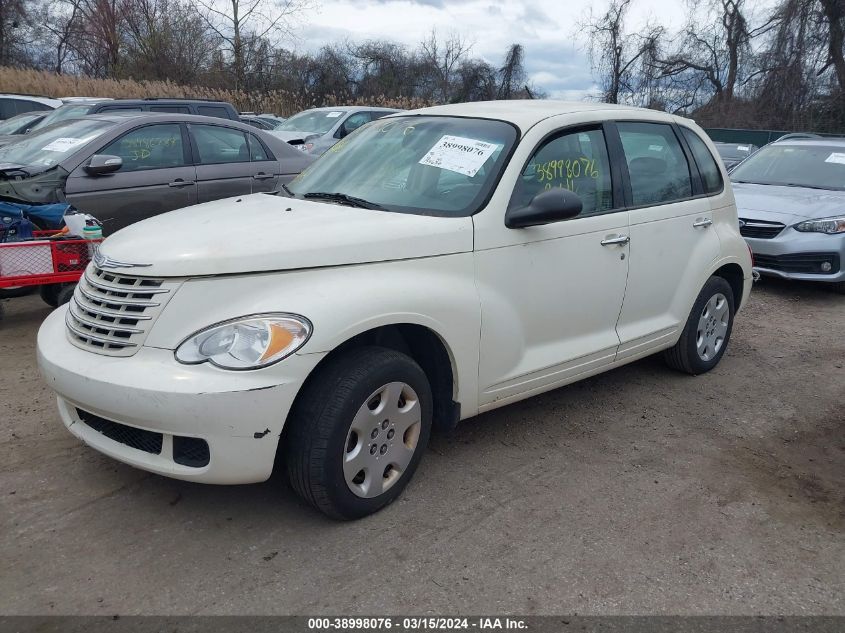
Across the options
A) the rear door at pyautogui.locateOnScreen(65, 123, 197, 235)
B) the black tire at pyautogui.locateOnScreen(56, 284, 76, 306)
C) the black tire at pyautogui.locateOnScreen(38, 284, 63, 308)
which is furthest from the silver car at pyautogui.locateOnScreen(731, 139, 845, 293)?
the black tire at pyautogui.locateOnScreen(38, 284, 63, 308)

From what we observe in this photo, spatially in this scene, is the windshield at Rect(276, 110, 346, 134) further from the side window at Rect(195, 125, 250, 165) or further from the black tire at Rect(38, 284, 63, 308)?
the black tire at Rect(38, 284, 63, 308)

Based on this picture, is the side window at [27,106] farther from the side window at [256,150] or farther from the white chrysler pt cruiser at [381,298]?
the white chrysler pt cruiser at [381,298]

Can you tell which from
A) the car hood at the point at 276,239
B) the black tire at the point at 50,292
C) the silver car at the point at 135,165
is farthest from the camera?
the silver car at the point at 135,165

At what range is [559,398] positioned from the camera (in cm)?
494

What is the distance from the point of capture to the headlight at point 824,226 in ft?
26.0

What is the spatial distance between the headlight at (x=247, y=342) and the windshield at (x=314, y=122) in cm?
1134

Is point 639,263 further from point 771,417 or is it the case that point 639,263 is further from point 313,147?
point 313,147

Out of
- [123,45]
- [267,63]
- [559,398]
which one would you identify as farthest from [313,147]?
[123,45]

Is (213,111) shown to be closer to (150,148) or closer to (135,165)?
(150,148)

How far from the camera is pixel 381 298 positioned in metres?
3.22

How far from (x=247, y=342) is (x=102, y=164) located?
14.8ft

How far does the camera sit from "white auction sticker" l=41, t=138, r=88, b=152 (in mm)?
6872

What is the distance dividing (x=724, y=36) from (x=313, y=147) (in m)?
22.9

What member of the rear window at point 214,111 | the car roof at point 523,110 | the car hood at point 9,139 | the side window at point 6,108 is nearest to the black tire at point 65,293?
the car hood at point 9,139
